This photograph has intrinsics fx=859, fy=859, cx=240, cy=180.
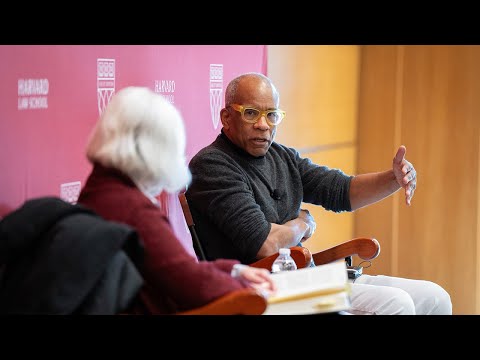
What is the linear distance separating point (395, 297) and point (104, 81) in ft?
4.81

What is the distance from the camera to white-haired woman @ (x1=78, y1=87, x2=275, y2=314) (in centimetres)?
242

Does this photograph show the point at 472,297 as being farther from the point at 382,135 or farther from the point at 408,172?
the point at 408,172

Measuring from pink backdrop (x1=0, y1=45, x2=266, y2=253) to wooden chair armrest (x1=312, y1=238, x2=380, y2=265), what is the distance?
0.71m

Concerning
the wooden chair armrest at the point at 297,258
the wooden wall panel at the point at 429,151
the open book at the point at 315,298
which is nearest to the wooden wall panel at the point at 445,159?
the wooden wall panel at the point at 429,151

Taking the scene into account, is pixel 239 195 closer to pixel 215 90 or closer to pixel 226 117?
pixel 226 117

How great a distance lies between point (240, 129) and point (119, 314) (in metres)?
1.40

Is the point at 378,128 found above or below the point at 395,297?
above

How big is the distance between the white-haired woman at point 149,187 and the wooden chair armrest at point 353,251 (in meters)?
1.24

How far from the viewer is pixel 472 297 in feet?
19.2

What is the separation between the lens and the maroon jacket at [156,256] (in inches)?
95.1

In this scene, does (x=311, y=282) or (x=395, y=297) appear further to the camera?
(x=395, y=297)

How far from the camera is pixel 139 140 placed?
249 centimetres

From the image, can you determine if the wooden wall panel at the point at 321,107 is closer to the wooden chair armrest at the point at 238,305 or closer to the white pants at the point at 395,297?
the white pants at the point at 395,297

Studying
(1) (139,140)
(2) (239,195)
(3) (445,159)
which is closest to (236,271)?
(1) (139,140)
